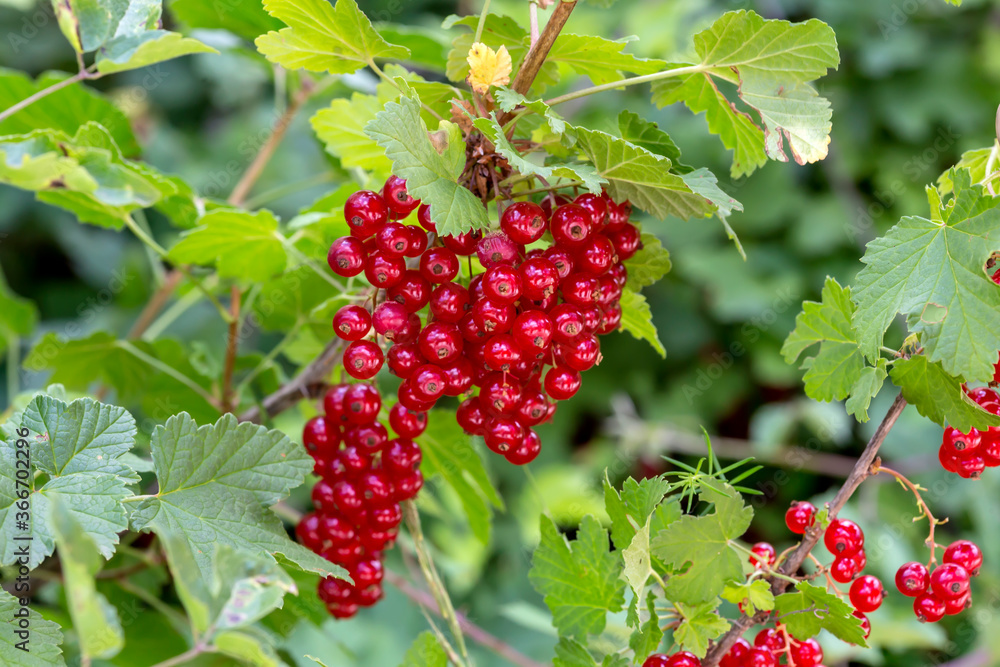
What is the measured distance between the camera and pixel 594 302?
0.55m

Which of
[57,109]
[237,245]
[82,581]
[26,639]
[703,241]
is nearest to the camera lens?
[82,581]

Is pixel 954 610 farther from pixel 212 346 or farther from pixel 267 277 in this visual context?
pixel 212 346

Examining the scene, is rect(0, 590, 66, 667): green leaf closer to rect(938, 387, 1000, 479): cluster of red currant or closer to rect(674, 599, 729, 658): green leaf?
rect(674, 599, 729, 658): green leaf

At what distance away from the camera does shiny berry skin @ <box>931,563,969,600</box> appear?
55 cm

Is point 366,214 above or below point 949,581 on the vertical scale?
above

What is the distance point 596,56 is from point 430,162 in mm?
167

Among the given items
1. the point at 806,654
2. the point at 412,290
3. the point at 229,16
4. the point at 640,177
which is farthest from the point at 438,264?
the point at 229,16

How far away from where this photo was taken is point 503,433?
554mm

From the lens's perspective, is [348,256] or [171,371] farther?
[171,371]

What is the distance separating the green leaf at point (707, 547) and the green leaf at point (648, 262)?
0.63 feet

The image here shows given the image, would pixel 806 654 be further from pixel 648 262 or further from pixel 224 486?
pixel 224 486

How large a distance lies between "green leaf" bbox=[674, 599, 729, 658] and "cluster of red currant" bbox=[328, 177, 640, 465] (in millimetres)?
165

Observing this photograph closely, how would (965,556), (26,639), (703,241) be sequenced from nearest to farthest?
(26,639) < (965,556) < (703,241)

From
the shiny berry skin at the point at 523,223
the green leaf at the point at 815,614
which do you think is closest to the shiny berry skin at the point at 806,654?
the green leaf at the point at 815,614
